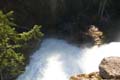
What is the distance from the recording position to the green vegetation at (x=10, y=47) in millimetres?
12453

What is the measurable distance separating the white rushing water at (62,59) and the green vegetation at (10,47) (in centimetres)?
97

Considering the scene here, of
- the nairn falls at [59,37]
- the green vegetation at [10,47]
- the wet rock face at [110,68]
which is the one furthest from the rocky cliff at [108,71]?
the green vegetation at [10,47]

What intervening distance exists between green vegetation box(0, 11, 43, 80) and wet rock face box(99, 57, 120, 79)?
275cm

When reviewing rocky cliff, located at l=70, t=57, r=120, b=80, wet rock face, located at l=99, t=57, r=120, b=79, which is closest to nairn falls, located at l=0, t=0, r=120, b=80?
rocky cliff, located at l=70, t=57, r=120, b=80

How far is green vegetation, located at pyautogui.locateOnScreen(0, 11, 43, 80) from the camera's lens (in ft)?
40.9

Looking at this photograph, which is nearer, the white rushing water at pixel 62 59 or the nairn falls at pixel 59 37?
the nairn falls at pixel 59 37

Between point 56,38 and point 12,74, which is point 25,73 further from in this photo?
point 56,38

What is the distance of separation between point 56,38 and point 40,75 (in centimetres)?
264

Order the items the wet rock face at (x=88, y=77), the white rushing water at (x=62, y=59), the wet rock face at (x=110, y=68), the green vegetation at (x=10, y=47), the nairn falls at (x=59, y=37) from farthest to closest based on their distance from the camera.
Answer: the white rushing water at (x=62, y=59)
the nairn falls at (x=59, y=37)
the wet rock face at (x=88, y=77)
the green vegetation at (x=10, y=47)
the wet rock face at (x=110, y=68)

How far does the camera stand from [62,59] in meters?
15.1

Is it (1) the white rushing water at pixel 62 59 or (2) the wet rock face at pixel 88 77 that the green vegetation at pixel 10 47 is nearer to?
(1) the white rushing water at pixel 62 59

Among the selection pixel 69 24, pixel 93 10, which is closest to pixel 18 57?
pixel 69 24

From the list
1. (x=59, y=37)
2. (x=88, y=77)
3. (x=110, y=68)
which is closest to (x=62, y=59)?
(x=59, y=37)

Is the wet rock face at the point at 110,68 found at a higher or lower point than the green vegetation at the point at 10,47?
lower
